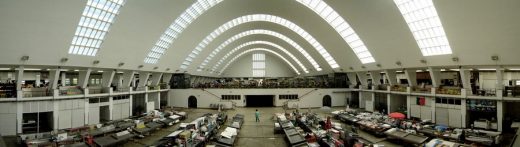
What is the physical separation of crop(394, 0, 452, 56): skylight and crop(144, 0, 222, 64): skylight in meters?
20.5

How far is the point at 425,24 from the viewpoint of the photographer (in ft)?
73.2

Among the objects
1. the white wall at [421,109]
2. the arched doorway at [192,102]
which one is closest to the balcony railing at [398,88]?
the white wall at [421,109]

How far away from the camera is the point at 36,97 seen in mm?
23281

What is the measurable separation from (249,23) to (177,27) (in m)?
13.9

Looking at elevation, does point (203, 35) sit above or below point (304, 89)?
above

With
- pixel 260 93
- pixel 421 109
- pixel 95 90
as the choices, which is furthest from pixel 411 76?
pixel 95 90

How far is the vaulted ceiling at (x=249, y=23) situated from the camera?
18.0m

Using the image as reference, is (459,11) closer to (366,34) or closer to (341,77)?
(366,34)

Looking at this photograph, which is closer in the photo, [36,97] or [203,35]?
[36,97]

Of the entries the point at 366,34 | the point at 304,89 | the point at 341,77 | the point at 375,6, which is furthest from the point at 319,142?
the point at 341,77

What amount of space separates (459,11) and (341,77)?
31.4m

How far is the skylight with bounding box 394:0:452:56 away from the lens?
21281 millimetres

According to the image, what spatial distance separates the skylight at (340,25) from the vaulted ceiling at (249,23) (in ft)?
0.60

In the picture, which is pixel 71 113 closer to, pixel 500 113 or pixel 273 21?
pixel 273 21
